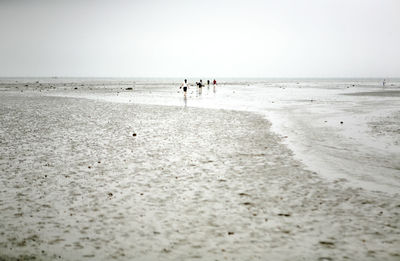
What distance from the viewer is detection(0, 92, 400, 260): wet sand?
20.2ft

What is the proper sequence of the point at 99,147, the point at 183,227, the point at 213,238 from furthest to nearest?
the point at 99,147 → the point at 183,227 → the point at 213,238

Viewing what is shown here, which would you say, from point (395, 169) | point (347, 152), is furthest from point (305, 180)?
point (347, 152)

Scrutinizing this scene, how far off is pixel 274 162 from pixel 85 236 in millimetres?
8079

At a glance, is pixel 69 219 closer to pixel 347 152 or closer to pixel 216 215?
pixel 216 215

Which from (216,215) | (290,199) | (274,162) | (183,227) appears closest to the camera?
(183,227)

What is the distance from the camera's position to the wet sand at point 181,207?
20.2 ft

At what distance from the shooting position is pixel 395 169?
11445mm

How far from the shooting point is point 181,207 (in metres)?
8.20

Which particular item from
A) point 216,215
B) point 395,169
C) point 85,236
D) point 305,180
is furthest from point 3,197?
point 395,169

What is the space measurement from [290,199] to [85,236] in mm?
5438

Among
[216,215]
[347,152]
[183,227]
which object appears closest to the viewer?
[183,227]

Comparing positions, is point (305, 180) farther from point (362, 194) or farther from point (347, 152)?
point (347, 152)

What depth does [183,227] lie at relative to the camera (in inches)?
278

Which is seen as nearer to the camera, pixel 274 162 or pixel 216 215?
pixel 216 215
